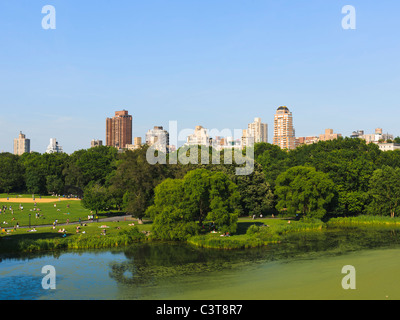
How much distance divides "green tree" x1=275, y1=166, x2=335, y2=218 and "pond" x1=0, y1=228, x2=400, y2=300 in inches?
570

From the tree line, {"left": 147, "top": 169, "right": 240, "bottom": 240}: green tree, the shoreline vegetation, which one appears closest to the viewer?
the shoreline vegetation

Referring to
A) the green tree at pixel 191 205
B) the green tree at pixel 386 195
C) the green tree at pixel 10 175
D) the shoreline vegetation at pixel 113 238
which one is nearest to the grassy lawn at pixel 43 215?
the shoreline vegetation at pixel 113 238

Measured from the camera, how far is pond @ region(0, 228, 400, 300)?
33250 mm

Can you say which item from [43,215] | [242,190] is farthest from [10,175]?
[242,190]

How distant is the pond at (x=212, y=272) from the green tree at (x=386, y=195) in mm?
19385

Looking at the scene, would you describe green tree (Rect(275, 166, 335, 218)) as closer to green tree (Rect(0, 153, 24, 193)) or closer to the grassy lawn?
the grassy lawn

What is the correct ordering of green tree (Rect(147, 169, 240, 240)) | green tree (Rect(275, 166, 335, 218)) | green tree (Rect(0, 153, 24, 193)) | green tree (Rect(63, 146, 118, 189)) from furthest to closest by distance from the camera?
green tree (Rect(0, 153, 24, 193)), green tree (Rect(63, 146, 118, 189)), green tree (Rect(275, 166, 335, 218)), green tree (Rect(147, 169, 240, 240))

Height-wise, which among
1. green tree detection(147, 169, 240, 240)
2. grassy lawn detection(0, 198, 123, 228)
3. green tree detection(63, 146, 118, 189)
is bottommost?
grassy lawn detection(0, 198, 123, 228)

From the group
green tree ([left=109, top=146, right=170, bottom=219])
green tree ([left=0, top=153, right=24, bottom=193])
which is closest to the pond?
green tree ([left=109, top=146, right=170, bottom=219])

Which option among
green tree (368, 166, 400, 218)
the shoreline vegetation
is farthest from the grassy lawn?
green tree (368, 166, 400, 218)

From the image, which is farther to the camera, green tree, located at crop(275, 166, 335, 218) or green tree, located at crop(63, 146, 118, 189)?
green tree, located at crop(63, 146, 118, 189)

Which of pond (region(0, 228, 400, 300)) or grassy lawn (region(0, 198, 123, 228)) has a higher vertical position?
grassy lawn (region(0, 198, 123, 228))

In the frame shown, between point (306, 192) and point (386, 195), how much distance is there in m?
17.0
